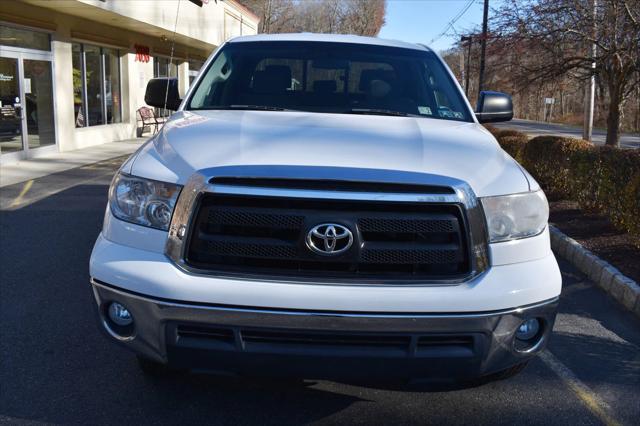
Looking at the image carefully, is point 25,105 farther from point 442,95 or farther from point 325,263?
point 325,263

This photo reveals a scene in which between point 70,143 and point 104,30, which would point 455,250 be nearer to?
point 70,143

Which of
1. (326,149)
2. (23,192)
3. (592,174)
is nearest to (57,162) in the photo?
(23,192)

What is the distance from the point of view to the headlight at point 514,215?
260cm

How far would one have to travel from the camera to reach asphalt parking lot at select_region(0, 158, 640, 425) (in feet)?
10.1

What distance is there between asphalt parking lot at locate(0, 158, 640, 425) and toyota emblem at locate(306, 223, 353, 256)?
85 centimetres

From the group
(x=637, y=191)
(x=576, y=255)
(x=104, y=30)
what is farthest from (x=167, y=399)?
(x=104, y=30)

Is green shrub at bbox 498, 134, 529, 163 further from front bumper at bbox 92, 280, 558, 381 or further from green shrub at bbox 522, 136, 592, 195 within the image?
front bumper at bbox 92, 280, 558, 381

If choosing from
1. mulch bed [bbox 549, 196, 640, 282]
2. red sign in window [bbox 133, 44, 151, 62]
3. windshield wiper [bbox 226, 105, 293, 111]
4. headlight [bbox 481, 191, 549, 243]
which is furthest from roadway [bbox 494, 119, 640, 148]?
headlight [bbox 481, 191, 549, 243]

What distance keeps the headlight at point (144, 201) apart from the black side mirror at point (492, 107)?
284cm

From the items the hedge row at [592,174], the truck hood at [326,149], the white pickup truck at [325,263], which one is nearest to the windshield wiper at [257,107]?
the truck hood at [326,149]

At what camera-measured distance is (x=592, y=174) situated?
24.7 feet

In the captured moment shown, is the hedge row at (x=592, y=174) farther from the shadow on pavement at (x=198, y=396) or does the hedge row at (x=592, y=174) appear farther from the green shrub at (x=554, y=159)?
the shadow on pavement at (x=198, y=396)

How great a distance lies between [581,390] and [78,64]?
1489 centimetres

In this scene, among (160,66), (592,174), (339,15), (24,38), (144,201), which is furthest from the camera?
(339,15)
